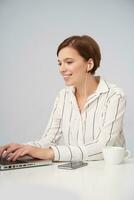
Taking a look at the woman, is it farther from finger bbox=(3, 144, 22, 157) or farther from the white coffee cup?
finger bbox=(3, 144, 22, 157)

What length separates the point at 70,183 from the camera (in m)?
1.08

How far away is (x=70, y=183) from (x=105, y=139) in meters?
0.65

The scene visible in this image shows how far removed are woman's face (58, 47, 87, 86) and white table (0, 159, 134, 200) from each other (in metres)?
0.72

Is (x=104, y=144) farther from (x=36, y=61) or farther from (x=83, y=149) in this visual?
(x=36, y=61)

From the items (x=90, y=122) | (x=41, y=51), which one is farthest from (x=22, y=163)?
(x=41, y=51)

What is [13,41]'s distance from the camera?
135 inches

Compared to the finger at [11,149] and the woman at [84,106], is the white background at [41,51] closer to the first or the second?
the woman at [84,106]

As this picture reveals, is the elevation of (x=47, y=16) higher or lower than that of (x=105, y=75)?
higher

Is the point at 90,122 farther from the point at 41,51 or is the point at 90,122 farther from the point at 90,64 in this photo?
the point at 41,51

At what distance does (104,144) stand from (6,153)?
1.56 feet

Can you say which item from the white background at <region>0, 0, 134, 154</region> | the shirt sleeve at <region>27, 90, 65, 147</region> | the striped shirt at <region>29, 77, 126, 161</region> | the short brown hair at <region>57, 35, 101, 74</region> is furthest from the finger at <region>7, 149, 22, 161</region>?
the white background at <region>0, 0, 134, 154</region>

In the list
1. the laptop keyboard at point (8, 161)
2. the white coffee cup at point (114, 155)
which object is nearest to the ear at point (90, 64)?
the white coffee cup at point (114, 155)

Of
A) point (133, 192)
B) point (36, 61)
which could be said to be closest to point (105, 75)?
point (36, 61)

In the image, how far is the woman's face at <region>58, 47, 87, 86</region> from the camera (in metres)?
1.96
